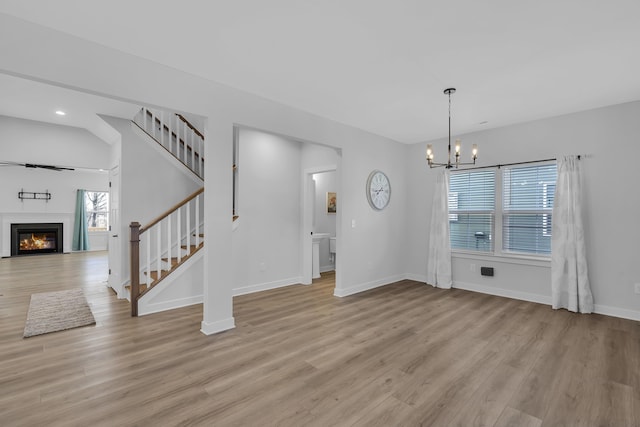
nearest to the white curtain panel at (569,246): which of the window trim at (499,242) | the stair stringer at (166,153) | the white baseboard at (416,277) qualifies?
the window trim at (499,242)

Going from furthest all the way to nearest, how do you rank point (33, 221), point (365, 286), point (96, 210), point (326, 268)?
point (96, 210), point (33, 221), point (326, 268), point (365, 286)

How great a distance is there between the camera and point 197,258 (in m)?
4.24

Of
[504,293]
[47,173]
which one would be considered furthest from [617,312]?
[47,173]

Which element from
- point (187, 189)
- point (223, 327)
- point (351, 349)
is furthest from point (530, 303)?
point (187, 189)

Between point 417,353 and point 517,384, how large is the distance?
778 mm

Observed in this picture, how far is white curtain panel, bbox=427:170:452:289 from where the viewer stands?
5.21m

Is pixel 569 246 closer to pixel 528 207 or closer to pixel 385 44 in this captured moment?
pixel 528 207

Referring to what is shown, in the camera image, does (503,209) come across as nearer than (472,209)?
Yes

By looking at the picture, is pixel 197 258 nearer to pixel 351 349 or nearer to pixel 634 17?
pixel 351 349

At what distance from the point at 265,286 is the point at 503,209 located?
4.00 metres

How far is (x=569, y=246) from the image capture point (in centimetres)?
399

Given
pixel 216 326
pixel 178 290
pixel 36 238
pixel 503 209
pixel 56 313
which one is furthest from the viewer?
pixel 36 238

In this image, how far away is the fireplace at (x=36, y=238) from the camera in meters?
8.39

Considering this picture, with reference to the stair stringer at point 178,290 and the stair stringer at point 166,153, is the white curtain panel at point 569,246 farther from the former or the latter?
the stair stringer at point 166,153
